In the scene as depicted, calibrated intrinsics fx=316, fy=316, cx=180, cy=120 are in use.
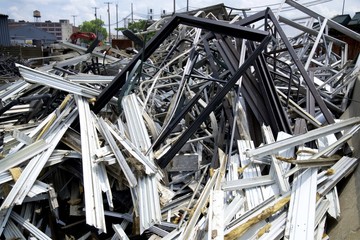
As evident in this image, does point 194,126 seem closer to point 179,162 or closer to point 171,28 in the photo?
point 179,162

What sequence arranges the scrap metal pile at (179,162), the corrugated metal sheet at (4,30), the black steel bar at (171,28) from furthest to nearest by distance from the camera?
1. the corrugated metal sheet at (4,30)
2. the black steel bar at (171,28)
3. the scrap metal pile at (179,162)

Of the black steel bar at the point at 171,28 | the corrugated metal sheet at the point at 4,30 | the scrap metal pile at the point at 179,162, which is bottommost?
the scrap metal pile at the point at 179,162

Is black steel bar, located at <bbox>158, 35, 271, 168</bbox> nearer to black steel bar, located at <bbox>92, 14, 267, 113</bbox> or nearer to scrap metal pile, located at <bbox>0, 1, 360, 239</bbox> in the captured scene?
scrap metal pile, located at <bbox>0, 1, 360, 239</bbox>

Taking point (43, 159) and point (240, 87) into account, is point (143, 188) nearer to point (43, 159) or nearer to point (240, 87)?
point (43, 159)

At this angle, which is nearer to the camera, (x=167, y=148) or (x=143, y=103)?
(x=167, y=148)

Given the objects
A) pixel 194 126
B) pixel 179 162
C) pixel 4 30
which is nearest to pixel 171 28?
pixel 194 126

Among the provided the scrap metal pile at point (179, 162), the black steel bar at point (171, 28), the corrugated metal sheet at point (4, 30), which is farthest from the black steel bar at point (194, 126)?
the corrugated metal sheet at point (4, 30)

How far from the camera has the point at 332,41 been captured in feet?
16.7

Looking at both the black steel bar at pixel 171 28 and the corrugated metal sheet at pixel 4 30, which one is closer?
the black steel bar at pixel 171 28

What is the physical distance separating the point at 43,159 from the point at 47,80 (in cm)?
81

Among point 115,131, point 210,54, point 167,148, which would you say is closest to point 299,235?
point 167,148

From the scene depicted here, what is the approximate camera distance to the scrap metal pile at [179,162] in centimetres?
209

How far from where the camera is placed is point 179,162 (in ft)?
8.80

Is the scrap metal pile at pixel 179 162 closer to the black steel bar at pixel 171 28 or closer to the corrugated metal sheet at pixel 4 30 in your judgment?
the black steel bar at pixel 171 28
